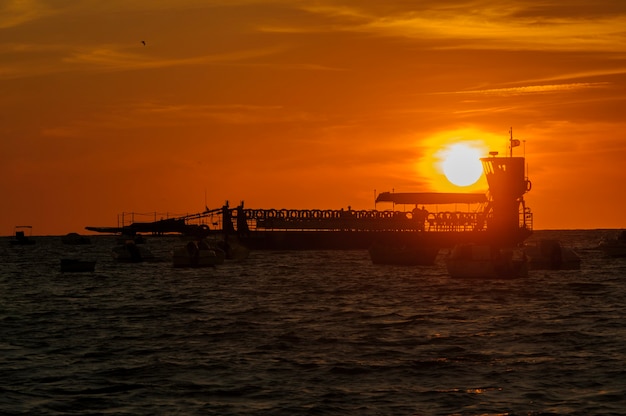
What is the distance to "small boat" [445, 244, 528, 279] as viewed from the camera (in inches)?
3044

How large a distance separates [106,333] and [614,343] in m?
21.9

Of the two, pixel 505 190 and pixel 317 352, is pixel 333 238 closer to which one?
pixel 505 190

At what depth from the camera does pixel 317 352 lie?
3669cm

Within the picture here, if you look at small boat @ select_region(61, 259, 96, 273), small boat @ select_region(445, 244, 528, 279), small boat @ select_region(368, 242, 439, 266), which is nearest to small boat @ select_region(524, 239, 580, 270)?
small boat @ select_region(368, 242, 439, 266)

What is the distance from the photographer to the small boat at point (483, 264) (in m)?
77.3

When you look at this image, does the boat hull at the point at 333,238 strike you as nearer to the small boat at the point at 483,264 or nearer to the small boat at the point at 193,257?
the small boat at the point at 193,257

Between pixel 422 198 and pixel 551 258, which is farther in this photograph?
pixel 422 198

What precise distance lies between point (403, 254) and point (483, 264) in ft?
119

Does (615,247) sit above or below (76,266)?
above

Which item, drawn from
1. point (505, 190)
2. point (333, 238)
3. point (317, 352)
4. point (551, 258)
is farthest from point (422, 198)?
point (317, 352)

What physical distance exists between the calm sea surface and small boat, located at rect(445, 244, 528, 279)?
6.56 m

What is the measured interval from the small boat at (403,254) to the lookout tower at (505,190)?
24962mm

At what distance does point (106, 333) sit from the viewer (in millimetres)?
44031

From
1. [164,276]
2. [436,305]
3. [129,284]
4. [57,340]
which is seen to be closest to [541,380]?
[57,340]
